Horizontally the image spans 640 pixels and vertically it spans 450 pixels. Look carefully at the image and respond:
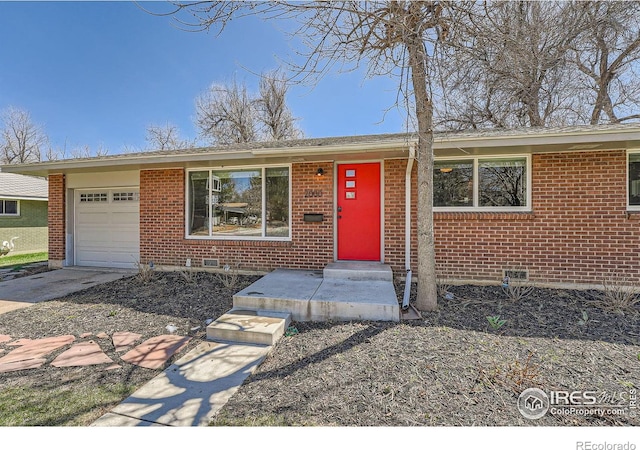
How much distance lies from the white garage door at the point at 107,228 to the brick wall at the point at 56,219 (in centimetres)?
29

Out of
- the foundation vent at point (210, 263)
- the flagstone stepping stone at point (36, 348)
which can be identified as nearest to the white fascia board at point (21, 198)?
the foundation vent at point (210, 263)

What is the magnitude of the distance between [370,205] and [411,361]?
3.67 metres

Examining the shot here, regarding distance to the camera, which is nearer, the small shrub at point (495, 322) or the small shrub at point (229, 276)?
the small shrub at point (495, 322)

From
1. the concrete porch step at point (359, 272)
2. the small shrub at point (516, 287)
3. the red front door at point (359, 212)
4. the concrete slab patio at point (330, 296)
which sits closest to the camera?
the concrete slab patio at point (330, 296)

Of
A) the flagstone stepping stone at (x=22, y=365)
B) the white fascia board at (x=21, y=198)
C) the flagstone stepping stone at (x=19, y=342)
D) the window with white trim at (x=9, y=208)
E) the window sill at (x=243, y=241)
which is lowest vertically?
the flagstone stepping stone at (x=22, y=365)

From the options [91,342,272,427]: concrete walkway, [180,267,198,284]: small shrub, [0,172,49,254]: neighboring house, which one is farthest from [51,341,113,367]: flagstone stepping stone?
[0,172,49,254]: neighboring house

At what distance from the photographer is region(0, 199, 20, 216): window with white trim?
458 inches

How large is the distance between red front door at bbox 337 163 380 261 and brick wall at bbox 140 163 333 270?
0.28 metres

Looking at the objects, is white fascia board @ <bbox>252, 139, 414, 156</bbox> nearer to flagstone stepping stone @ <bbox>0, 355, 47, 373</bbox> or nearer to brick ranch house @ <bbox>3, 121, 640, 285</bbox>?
brick ranch house @ <bbox>3, 121, 640, 285</bbox>

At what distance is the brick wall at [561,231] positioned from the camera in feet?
16.5

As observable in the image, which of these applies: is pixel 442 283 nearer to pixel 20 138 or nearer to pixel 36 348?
pixel 36 348

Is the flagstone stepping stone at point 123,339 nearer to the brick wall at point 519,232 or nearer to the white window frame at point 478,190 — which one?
the brick wall at point 519,232

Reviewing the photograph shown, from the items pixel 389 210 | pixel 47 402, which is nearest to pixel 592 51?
pixel 389 210
